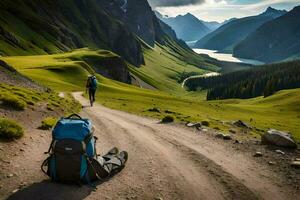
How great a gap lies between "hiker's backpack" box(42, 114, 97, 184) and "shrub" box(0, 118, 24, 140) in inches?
201

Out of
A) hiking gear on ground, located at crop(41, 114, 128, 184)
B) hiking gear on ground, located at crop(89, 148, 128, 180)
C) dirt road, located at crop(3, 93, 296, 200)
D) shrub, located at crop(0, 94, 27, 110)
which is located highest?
shrub, located at crop(0, 94, 27, 110)

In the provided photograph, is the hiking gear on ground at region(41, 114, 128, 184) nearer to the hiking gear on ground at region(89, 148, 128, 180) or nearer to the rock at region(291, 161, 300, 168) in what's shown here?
the hiking gear on ground at region(89, 148, 128, 180)

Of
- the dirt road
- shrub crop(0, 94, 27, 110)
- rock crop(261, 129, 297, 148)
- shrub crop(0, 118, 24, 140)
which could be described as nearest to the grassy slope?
shrub crop(0, 94, 27, 110)

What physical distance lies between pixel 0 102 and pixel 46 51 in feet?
503

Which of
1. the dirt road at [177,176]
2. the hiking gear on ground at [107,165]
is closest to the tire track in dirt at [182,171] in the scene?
the dirt road at [177,176]

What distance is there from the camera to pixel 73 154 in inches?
516

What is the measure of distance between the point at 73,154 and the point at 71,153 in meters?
0.09

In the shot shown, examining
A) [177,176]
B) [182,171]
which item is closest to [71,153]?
[177,176]

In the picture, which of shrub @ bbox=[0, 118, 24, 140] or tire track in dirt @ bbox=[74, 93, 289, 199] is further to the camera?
shrub @ bbox=[0, 118, 24, 140]

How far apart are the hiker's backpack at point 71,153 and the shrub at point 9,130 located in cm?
511

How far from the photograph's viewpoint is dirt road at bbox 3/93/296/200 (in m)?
13.4

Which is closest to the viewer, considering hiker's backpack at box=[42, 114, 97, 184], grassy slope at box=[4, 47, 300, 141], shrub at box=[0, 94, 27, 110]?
hiker's backpack at box=[42, 114, 97, 184]

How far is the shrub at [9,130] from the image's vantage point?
17.7m

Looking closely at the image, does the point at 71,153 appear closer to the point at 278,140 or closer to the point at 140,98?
the point at 278,140
